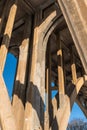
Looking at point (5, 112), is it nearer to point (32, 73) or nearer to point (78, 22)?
point (32, 73)

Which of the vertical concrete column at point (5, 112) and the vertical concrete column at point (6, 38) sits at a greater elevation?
the vertical concrete column at point (6, 38)

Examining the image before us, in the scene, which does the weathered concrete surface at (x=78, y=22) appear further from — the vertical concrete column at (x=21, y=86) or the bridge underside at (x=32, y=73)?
the vertical concrete column at (x=21, y=86)

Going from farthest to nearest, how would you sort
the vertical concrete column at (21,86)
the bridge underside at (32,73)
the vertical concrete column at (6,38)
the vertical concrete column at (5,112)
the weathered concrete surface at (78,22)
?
1. the vertical concrete column at (6,38)
2. the vertical concrete column at (21,86)
3. the bridge underside at (32,73)
4. the vertical concrete column at (5,112)
5. the weathered concrete surface at (78,22)

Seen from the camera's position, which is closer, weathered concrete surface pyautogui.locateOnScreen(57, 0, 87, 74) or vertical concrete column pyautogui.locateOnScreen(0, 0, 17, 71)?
weathered concrete surface pyautogui.locateOnScreen(57, 0, 87, 74)

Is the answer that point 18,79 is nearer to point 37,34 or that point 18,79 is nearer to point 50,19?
point 37,34

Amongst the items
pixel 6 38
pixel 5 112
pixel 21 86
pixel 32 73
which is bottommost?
pixel 5 112

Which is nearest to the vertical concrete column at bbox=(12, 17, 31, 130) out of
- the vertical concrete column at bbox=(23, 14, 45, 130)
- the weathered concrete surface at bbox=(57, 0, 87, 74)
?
the vertical concrete column at bbox=(23, 14, 45, 130)

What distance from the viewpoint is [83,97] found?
13680 millimetres

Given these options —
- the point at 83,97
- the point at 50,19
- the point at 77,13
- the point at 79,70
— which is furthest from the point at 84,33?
the point at 83,97

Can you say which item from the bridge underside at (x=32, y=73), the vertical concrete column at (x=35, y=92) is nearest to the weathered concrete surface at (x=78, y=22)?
the bridge underside at (x=32, y=73)

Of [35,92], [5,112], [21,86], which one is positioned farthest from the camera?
[21,86]

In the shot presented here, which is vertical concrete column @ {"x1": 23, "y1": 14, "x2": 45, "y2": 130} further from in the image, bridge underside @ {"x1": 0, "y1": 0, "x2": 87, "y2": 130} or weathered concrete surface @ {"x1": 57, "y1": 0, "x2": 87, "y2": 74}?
weathered concrete surface @ {"x1": 57, "y1": 0, "x2": 87, "y2": 74}

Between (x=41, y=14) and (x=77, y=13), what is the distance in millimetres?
6418

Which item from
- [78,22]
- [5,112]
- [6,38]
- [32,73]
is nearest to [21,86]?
[32,73]
